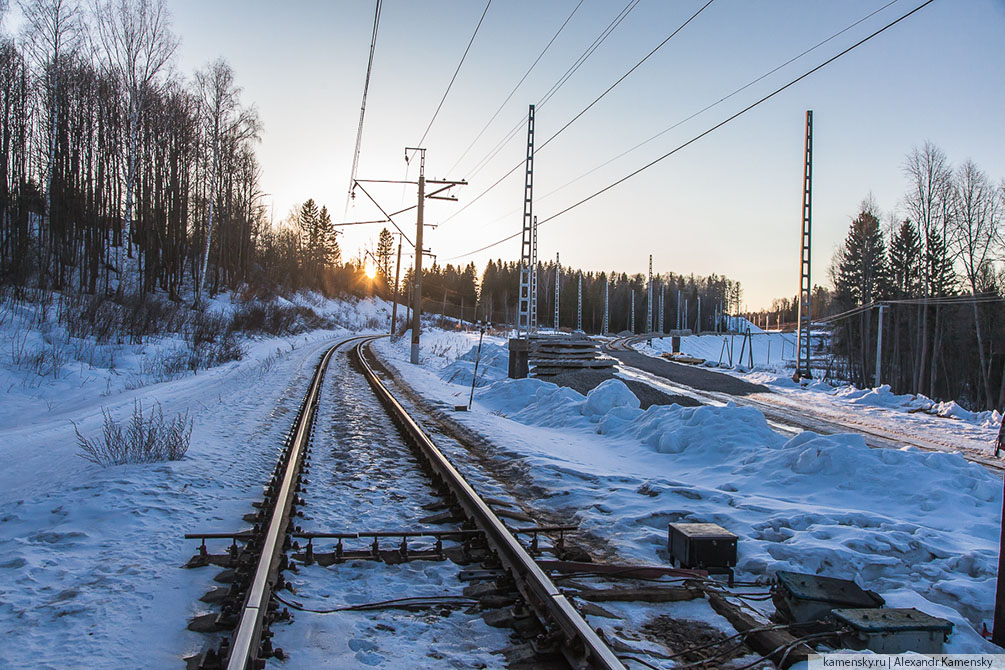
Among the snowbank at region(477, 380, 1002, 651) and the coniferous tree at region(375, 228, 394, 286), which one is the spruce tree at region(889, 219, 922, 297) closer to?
the snowbank at region(477, 380, 1002, 651)

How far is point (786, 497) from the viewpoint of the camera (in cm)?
687

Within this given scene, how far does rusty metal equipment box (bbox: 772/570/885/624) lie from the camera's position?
3.85 meters

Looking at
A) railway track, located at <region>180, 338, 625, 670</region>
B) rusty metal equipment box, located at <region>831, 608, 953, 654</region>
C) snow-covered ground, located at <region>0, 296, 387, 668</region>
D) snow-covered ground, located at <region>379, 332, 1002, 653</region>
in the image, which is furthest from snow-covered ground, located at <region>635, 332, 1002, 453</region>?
snow-covered ground, located at <region>0, 296, 387, 668</region>

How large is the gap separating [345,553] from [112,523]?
228 centimetres

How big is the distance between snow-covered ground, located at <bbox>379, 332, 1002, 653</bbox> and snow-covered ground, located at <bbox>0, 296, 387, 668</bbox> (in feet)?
9.17

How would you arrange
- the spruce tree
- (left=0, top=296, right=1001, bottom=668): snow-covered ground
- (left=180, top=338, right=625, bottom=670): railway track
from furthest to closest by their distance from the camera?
the spruce tree
(left=0, top=296, right=1001, bottom=668): snow-covered ground
(left=180, top=338, right=625, bottom=670): railway track

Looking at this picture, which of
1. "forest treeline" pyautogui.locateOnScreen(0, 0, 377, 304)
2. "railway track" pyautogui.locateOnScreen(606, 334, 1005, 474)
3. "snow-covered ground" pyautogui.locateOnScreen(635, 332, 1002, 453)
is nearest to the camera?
"railway track" pyautogui.locateOnScreen(606, 334, 1005, 474)

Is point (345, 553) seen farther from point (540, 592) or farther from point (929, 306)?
point (929, 306)

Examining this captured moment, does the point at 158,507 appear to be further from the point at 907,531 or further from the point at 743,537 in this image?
the point at 907,531

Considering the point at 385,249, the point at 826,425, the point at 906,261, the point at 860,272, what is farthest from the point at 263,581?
the point at 385,249

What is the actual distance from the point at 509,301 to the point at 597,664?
13883 centimetres

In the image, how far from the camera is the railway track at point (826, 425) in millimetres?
11334

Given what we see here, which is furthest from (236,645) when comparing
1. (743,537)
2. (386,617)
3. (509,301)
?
(509,301)

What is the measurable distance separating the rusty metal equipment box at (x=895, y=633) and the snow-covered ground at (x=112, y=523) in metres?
3.73
